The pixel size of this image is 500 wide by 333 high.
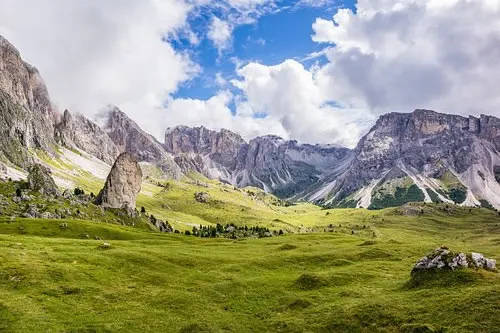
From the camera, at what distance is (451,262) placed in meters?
54.1

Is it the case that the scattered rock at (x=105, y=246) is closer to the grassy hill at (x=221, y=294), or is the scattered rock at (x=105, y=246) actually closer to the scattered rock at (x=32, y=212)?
the grassy hill at (x=221, y=294)

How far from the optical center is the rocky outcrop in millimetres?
53938

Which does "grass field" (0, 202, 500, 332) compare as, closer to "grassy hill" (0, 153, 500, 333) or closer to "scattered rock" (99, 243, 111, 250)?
"grassy hill" (0, 153, 500, 333)

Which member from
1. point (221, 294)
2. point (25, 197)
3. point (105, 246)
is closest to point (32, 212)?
point (25, 197)

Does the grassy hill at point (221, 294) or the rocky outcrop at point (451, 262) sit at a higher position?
the rocky outcrop at point (451, 262)

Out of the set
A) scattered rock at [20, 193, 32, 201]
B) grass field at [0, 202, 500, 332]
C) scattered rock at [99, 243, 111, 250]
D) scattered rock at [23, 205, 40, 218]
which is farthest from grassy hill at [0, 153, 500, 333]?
scattered rock at [20, 193, 32, 201]

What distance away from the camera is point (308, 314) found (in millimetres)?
47562

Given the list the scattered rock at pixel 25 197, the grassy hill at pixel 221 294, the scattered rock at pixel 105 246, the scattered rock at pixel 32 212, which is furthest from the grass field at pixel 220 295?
the scattered rock at pixel 25 197

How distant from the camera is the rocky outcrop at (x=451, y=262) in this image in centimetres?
5394

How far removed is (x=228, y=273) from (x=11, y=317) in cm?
3361

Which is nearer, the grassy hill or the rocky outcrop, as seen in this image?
the grassy hill

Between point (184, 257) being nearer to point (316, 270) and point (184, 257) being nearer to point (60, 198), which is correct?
point (316, 270)

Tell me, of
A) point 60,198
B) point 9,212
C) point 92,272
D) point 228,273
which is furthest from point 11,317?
point 60,198

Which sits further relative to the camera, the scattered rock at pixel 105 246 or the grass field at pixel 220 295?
the scattered rock at pixel 105 246
